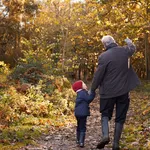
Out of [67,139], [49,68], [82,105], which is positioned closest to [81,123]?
[82,105]

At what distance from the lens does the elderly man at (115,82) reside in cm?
591

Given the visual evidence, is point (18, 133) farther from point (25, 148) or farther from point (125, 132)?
point (125, 132)

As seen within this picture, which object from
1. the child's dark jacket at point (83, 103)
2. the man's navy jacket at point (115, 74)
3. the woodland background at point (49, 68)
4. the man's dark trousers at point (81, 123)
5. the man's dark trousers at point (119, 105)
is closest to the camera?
the man's navy jacket at point (115, 74)

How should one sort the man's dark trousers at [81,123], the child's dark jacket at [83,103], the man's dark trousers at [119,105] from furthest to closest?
1. the man's dark trousers at [81,123]
2. the child's dark jacket at [83,103]
3. the man's dark trousers at [119,105]

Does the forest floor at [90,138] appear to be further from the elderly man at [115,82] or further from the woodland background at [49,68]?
the elderly man at [115,82]

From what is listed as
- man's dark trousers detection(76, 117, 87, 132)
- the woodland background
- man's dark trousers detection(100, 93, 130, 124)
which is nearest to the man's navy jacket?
man's dark trousers detection(100, 93, 130, 124)

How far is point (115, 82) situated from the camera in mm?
5910

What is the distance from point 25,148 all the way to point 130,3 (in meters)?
10.7

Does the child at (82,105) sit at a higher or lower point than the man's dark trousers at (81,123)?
higher

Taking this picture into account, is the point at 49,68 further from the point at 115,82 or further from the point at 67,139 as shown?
the point at 115,82

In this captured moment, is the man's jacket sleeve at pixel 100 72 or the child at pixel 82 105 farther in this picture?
the child at pixel 82 105

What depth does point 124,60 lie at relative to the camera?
599 cm

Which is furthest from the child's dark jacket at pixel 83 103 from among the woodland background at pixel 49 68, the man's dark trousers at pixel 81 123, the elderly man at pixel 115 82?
the woodland background at pixel 49 68

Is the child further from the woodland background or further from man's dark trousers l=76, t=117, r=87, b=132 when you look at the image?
the woodland background
